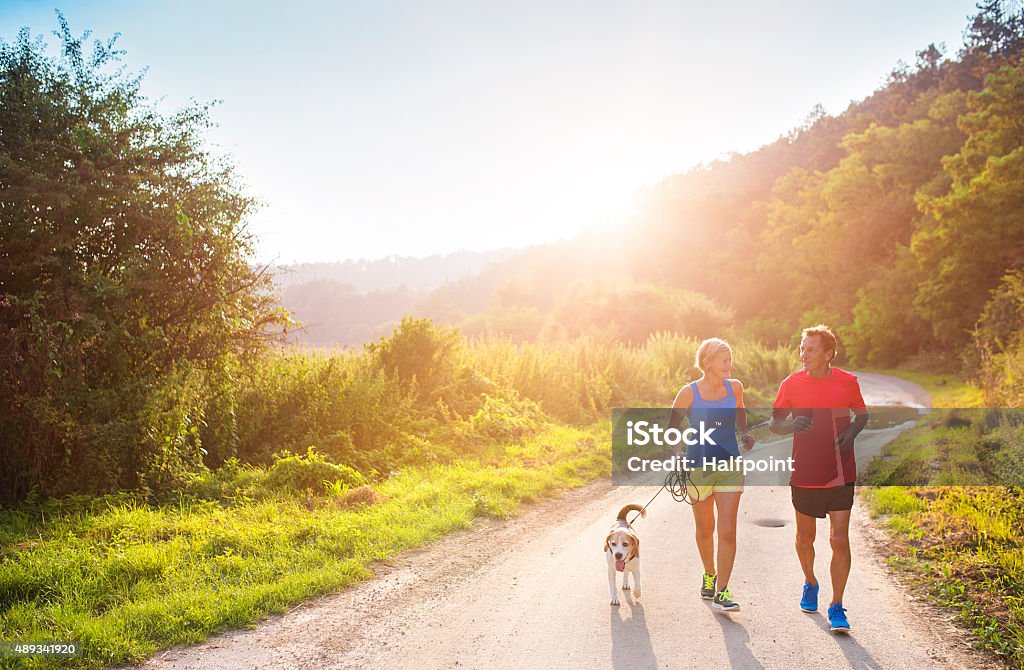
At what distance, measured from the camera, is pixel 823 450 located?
4973 mm

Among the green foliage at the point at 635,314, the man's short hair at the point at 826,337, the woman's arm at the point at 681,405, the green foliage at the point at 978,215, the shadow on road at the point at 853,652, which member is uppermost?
the green foliage at the point at 978,215

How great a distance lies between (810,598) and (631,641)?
1.61 metres

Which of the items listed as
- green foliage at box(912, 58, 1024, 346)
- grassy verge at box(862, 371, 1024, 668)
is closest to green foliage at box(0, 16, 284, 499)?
grassy verge at box(862, 371, 1024, 668)

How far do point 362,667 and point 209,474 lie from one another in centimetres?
580

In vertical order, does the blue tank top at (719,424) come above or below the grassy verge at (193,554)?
above

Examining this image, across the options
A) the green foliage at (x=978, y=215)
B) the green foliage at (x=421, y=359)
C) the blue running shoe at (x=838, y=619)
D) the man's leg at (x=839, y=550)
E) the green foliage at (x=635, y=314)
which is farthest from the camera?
the green foliage at (x=635, y=314)

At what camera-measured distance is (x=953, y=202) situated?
31281mm

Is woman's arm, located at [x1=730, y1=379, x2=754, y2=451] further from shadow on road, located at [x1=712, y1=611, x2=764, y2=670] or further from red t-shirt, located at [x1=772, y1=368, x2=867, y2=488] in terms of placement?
shadow on road, located at [x1=712, y1=611, x2=764, y2=670]

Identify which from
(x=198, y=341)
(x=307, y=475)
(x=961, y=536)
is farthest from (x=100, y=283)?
(x=961, y=536)

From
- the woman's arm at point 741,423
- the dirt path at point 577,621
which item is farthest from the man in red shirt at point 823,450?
the dirt path at point 577,621

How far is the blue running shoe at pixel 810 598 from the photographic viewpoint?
5.16 m

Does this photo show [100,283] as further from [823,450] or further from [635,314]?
[635,314]

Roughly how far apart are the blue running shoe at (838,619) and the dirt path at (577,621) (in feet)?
0.24

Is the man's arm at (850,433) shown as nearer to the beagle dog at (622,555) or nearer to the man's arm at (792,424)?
the man's arm at (792,424)
